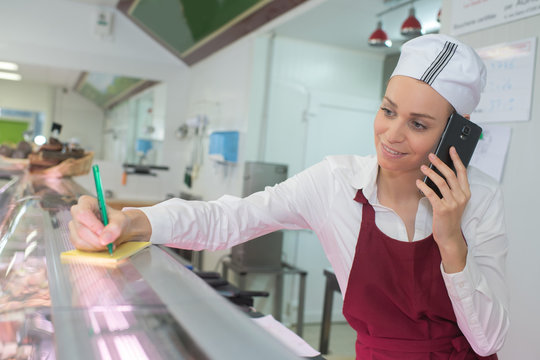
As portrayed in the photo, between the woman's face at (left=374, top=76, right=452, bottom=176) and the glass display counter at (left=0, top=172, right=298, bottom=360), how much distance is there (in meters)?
0.61

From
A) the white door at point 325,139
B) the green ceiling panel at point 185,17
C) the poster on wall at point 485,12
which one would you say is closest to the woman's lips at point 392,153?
the poster on wall at point 485,12

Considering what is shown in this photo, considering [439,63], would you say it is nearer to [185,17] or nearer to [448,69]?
[448,69]

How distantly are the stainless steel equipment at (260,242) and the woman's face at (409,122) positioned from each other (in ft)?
8.35

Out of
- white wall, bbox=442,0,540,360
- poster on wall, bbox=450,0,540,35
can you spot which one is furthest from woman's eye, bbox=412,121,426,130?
poster on wall, bbox=450,0,540,35

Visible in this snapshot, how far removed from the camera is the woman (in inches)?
42.6

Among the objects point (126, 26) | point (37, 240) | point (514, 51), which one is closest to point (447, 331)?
point (37, 240)

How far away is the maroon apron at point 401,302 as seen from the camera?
1.20 metres

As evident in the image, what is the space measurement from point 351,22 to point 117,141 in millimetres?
3345

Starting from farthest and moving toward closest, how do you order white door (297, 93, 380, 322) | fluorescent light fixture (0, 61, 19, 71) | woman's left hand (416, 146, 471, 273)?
fluorescent light fixture (0, 61, 19, 71)
white door (297, 93, 380, 322)
woman's left hand (416, 146, 471, 273)

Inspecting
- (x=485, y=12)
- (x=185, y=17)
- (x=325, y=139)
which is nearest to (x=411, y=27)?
(x=485, y=12)

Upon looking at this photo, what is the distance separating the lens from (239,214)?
48.8 inches

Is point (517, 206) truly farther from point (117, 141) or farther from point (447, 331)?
point (117, 141)

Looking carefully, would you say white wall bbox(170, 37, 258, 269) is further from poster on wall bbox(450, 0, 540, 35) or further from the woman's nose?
the woman's nose

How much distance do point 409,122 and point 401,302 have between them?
43cm
